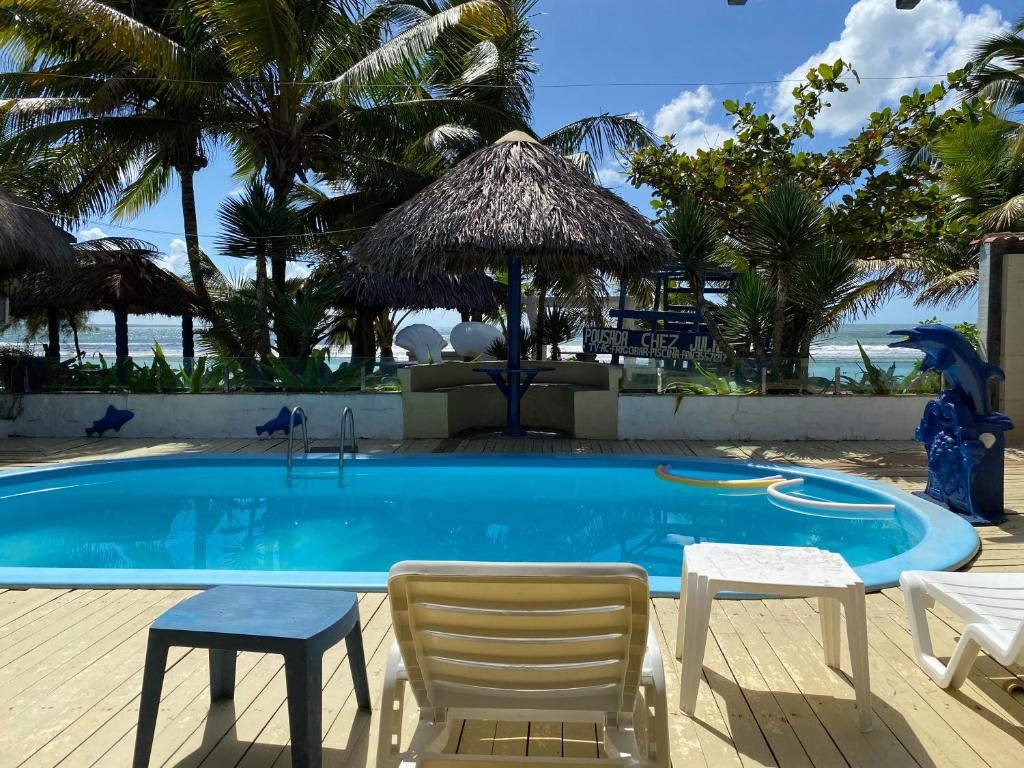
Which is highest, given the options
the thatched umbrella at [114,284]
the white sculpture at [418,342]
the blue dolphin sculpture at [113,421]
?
the thatched umbrella at [114,284]

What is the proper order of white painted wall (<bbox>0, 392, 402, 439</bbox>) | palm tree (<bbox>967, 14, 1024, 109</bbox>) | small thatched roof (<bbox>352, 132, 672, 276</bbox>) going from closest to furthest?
small thatched roof (<bbox>352, 132, 672, 276</bbox>)
white painted wall (<bbox>0, 392, 402, 439</bbox>)
palm tree (<bbox>967, 14, 1024, 109</bbox>)

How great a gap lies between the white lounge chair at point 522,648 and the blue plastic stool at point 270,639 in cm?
20

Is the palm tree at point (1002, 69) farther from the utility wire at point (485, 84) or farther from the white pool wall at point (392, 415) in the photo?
the white pool wall at point (392, 415)

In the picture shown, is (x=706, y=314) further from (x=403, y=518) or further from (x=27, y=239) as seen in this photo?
(x=27, y=239)

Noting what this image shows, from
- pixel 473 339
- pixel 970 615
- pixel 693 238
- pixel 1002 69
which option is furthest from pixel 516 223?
pixel 1002 69

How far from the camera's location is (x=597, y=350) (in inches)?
430

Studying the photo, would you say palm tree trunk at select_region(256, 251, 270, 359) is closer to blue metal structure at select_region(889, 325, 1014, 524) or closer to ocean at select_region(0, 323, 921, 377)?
ocean at select_region(0, 323, 921, 377)

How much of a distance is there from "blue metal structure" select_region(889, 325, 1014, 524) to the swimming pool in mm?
293

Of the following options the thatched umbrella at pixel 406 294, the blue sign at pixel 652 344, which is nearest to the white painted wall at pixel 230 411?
the blue sign at pixel 652 344

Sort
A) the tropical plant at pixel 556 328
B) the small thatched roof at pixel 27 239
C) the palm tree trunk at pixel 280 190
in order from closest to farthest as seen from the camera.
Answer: the small thatched roof at pixel 27 239 → the palm tree trunk at pixel 280 190 → the tropical plant at pixel 556 328

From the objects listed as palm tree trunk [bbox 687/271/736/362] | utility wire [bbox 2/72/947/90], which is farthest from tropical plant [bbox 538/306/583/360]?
palm tree trunk [bbox 687/271/736/362]

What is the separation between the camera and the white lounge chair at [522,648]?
6.21ft

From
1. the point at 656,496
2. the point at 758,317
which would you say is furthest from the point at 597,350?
the point at 656,496

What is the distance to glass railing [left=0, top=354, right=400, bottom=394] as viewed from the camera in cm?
966
